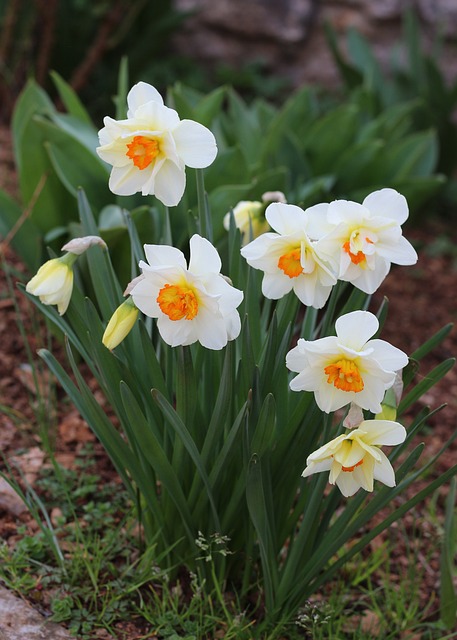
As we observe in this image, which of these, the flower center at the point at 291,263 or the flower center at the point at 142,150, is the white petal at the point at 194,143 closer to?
the flower center at the point at 142,150

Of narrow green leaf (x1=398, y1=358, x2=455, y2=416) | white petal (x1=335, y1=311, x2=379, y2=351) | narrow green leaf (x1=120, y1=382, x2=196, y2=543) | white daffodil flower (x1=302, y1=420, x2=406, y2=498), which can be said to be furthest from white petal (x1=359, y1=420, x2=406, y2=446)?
narrow green leaf (x1=120, y1=382, x2=196, y2=543)

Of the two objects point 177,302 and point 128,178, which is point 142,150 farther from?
point 177,302

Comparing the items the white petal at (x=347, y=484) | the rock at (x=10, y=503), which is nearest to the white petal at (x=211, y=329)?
the white petal at (x=347, y=484)

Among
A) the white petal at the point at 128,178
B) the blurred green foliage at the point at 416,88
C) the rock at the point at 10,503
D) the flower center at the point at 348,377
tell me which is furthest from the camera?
the blurred green foliage at the point at 416,88

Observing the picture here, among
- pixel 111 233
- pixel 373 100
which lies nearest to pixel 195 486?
pixel 111 233

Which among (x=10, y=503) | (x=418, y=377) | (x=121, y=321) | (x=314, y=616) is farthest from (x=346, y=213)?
(x=418, y=377)

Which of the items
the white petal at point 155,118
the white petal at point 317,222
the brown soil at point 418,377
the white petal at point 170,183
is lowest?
the brown soil at point 418,377
